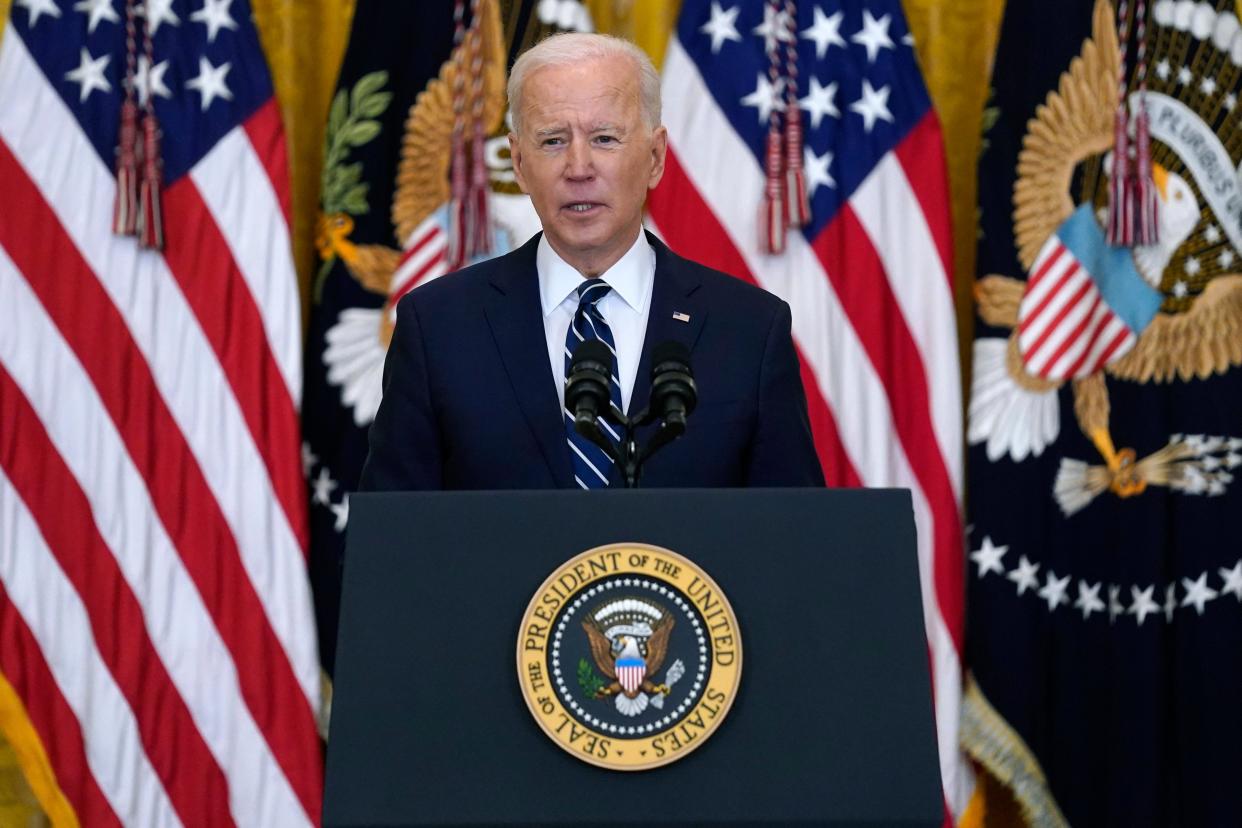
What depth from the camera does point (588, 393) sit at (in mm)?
1638

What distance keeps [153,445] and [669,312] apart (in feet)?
6.76

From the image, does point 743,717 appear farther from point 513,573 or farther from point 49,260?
point 49,260

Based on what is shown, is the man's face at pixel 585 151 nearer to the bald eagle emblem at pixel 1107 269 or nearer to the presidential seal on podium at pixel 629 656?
the presidential seal on podium at pixel 629 656

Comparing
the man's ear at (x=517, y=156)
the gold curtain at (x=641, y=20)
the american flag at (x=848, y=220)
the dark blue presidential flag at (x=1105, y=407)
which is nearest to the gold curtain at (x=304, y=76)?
the gold curtain at (x=641, y=20)

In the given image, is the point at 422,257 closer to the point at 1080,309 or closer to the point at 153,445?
the point at 153,445

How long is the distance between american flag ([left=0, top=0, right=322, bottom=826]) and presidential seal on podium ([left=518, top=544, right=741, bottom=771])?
248 centimetres

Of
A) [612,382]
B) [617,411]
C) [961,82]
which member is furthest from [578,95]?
[961,82]

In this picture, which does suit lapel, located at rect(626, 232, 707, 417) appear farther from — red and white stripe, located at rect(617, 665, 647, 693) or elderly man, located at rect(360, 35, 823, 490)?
red and white stripe, located at rect(617, 665, 647, 693)

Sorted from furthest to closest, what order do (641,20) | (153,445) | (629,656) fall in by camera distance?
(641,20) < (153,445) < (629,656)

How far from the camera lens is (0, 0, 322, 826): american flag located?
3.74m

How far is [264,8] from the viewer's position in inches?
164

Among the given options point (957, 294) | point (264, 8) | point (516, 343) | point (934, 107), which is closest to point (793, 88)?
point (934, 107)

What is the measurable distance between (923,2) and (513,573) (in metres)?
3.15

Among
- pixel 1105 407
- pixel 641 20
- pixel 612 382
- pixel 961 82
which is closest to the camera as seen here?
pixel 612 382
